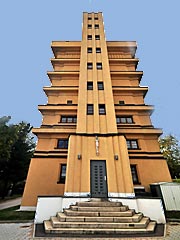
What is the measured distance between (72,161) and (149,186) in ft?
22.2

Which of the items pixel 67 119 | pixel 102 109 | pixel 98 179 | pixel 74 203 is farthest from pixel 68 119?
pixel 74 203

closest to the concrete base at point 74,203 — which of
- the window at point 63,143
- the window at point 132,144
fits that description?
the window at point 63,143

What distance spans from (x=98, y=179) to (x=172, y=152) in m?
22.5

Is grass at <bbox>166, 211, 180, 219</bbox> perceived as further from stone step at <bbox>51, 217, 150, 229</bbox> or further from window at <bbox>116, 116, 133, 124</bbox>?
window at <bbox>116, 116, 133, 124</bbox>

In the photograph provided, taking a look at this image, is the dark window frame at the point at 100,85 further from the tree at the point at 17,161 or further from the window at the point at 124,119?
the tree at the point at 17,161

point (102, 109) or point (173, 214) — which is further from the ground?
point (102, 109)

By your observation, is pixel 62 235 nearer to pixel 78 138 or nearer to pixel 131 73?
pixel 78 138

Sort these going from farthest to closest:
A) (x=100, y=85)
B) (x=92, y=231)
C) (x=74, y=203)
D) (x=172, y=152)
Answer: (x=172, y=152), (x=100, y=85), (x=74, y=203), (x=92, y=231)

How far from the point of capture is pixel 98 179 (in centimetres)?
1085

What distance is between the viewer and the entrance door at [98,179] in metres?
10.3

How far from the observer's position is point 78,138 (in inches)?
492

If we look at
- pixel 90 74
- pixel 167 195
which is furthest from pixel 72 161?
pixel 90 74

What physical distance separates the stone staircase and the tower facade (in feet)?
6.46

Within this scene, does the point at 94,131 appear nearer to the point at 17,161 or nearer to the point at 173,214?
the point at 173,214
